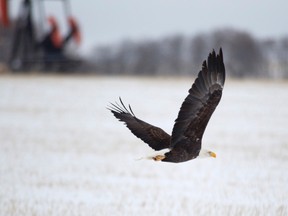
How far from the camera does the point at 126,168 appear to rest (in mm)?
9586

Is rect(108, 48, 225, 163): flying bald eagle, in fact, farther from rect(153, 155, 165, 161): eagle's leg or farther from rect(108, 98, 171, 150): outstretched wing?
rect(108, 98, 171, 150): outstretched wing

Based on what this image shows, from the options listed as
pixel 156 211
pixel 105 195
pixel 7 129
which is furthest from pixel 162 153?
pixel 7 129

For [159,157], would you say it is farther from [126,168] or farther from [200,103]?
[126,168]

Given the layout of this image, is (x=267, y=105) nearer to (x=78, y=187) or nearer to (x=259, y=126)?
(x=259, y=126)

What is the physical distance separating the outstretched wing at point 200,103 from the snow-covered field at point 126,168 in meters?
1.87

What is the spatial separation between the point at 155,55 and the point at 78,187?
63919mm

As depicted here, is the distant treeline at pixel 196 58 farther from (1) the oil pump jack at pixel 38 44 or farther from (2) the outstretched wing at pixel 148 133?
(2) the outstretched wing at pixel 148 133

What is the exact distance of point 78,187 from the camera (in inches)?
A: 320

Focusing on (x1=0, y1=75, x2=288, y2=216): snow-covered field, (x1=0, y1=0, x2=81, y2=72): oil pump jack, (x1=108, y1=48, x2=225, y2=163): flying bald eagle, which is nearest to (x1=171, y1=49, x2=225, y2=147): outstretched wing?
(x1=108, y1=48, x2=225, y2=163): flying bald eagle

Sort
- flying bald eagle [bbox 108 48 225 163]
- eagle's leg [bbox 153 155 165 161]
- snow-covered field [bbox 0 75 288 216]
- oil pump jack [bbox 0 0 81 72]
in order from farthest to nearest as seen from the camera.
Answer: oil pump jack [bbox 0 0 81 72] < snow-covered field [bbox 0 75 288 216] < flying bald eagle [bbox 108 48 225 163] < eagle's leg [bbox 153 155 165 161]

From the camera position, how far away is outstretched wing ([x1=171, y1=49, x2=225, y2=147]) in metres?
5.14

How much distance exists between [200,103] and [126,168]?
4578mm

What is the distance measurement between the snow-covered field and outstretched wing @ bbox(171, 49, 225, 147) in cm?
187

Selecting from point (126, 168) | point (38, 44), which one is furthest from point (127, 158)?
point (38, 44)
